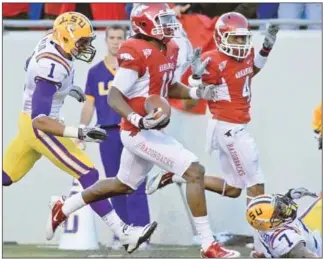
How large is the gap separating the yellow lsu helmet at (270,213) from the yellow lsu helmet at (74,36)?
1543 millimetres

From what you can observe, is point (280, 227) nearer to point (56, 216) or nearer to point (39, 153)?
point (56, 216)

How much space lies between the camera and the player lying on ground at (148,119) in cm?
881

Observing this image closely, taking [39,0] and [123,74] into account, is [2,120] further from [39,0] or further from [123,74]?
[123,74]

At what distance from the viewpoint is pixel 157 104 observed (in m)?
8.84

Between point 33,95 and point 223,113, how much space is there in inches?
67.9

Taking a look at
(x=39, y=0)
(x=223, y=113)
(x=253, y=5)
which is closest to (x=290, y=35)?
(x=253, y=5)

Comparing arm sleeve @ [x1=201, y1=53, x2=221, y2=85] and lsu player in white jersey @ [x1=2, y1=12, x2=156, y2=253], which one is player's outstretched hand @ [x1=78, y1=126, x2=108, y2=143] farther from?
arm sleeve @ [x1=201, y1=53, x2=221, y2=85]

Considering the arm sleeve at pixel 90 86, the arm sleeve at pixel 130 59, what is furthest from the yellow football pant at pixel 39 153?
the arm sleeve at pixel 90 86

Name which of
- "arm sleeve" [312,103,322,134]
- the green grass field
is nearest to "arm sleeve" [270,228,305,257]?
the green grass field

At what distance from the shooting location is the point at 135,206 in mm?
10664

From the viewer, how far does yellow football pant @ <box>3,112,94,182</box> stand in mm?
9352

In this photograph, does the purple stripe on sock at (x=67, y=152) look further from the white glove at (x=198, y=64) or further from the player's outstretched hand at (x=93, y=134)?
the white glove at (x=198, y=64)

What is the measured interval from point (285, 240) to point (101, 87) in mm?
2457

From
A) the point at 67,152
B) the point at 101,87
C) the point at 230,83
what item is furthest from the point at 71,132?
the point at 101,87
